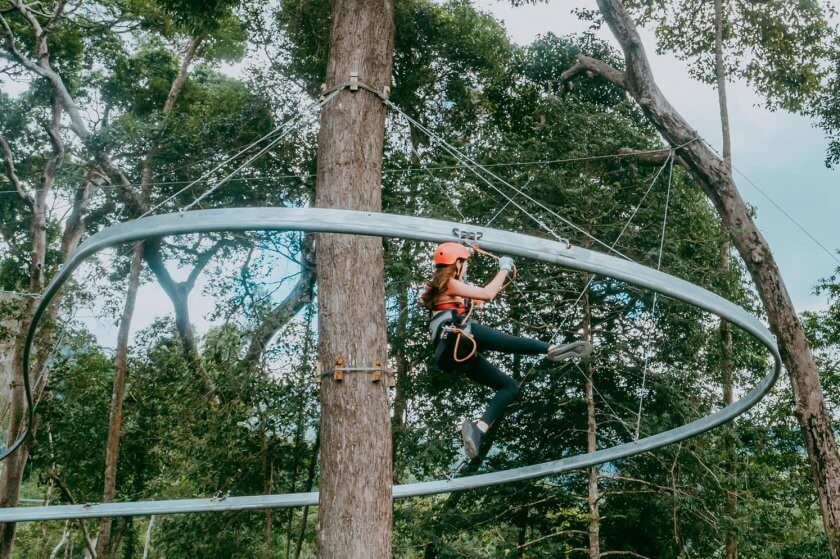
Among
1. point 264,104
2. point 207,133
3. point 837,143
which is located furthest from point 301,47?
point 837,143

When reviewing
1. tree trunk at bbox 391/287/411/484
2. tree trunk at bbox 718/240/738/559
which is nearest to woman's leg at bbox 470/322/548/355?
tree trunk at bbox 718/240/738/559

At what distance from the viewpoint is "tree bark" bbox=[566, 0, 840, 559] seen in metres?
7.30

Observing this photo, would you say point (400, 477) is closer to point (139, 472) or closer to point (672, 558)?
point (672, 558)

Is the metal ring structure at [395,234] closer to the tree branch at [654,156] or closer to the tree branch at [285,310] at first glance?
the tree branch at [654,156]

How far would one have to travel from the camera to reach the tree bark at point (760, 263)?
288 inches

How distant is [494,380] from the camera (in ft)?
15.5

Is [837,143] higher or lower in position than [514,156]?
higher

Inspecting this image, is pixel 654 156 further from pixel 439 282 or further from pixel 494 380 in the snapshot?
pixel 439 282

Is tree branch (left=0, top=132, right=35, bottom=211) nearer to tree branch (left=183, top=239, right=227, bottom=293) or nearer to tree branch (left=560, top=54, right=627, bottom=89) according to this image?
tree branch (left=183, top=239, right=227, bottom=293)

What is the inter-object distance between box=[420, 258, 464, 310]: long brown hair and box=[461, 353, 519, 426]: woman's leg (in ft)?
Answer: 1.51

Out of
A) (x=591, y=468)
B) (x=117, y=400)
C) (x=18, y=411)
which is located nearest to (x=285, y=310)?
(x=117, y=400)

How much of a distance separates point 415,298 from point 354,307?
5.53m

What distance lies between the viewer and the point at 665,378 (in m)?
9.01

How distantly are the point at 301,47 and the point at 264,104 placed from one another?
1124mm
